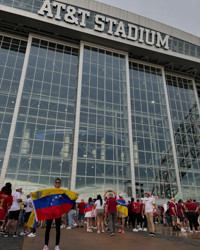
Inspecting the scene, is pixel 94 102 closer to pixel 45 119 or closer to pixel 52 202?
pixel 45 119

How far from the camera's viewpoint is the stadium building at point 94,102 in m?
22.3

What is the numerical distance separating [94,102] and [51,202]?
22.2 m

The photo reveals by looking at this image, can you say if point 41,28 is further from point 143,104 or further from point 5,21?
point 143,104

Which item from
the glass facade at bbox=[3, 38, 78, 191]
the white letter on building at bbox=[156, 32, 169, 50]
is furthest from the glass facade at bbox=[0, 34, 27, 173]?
the white letter on building at bbox=[156, 32, 169, 50]

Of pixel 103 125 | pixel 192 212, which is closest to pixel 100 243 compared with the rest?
pixel 192 212

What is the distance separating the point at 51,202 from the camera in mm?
5137

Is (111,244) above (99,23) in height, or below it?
below

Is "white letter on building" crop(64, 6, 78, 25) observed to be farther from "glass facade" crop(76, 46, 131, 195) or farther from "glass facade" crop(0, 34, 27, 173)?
"glass facade" crop(0, 34, 27, 173)

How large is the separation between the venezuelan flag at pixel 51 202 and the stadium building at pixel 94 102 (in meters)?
16.4

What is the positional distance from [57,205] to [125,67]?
28.4 meters

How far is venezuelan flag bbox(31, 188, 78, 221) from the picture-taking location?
5023 millimetres

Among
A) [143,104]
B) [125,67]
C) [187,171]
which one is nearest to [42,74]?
[125,67]

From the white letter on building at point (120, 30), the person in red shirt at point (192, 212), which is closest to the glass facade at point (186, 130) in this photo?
the white letter on building at point (120, 30)

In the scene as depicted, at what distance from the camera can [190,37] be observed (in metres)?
33.9
